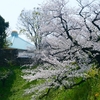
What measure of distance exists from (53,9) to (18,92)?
22.0 feet

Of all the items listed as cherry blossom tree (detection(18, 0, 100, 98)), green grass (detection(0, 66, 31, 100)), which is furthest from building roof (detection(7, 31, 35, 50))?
cherry blossom tree (detection(18, 0, 100, 98))

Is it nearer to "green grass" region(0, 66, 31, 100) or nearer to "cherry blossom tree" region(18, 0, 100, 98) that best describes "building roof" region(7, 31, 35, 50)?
"green grass" region(0, 66, 31, 100)

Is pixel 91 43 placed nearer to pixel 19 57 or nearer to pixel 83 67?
pixel 83 67

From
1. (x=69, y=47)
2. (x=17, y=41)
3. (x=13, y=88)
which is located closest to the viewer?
(x=69, y=47)

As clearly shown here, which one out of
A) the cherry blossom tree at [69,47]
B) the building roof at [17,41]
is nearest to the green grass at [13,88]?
the cherry blossom tree at [69,47]

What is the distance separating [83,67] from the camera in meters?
8.20

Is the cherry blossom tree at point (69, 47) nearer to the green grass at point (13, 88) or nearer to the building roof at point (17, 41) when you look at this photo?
the green grass at point (13, 88)

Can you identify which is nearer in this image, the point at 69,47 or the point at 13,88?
the point at 69,47

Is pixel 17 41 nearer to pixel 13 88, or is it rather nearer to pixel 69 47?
pixel 13 88

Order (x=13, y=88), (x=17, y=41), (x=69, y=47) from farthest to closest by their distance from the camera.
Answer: (x=17, y=41)
(x=13, y=88)
(x=69, y=47)

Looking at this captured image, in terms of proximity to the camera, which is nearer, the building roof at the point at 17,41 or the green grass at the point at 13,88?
the green grass at the point at 13,88

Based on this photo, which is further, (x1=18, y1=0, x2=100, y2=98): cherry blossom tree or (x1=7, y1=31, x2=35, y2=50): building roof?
(x1=7, y1=31, x2=35, y2=50): building roof

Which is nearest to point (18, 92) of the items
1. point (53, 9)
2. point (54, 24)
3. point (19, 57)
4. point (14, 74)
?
point (14, 74)

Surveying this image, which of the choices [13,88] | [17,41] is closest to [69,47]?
[13,88]
